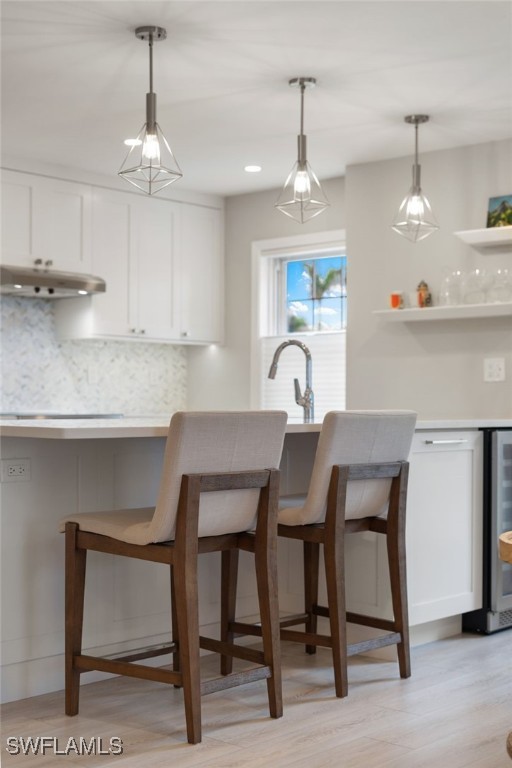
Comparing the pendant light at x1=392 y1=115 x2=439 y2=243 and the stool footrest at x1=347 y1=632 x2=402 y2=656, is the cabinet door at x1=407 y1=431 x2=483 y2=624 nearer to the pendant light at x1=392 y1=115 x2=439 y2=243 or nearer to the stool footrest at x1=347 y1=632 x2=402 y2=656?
the stool footrest at x1=347 y1=632 x2=402 y2=656

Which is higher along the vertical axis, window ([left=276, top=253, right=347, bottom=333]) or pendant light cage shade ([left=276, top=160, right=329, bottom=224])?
pendant light cage shade ([left=276, top=160, right=329, bottom=224])

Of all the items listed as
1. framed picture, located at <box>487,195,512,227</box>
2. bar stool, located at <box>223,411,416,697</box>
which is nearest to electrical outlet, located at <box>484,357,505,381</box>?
framed picture, located at <box>487,195,512,227</box>

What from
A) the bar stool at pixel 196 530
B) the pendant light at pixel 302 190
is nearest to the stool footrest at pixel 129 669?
the bar stool at pixel 196 530

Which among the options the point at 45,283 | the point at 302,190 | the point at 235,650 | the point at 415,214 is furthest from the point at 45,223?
the point at 235,650

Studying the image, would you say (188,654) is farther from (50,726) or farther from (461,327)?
(461,327)

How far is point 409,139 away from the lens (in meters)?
5.24

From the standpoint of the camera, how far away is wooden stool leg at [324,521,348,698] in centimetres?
331

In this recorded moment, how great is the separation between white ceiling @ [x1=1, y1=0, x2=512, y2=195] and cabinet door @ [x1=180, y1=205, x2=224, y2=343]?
88 centimetres

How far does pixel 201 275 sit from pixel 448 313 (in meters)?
2.07

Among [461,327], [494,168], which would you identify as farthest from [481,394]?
[494,168]

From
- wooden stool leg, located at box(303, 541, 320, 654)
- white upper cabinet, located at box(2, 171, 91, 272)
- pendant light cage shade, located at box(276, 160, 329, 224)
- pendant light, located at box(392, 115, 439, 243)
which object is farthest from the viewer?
white upper cabinet, located at box(2, 171, 91, 272)

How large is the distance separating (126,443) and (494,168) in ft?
9.04

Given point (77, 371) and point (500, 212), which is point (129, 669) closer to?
point (500, 212)

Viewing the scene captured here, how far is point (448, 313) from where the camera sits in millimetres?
5219
